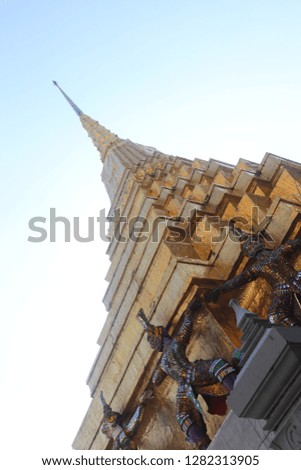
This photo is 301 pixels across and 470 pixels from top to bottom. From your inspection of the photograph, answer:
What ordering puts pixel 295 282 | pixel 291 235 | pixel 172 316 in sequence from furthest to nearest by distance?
1. pixel 172 316
2. pixel 291 235
3. pixel 295 282

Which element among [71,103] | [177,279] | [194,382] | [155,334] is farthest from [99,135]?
[194,382]

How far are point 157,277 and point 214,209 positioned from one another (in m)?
3.13

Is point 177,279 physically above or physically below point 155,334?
above

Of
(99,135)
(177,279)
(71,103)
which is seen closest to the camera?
(177,279)

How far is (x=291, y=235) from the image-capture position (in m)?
11.0

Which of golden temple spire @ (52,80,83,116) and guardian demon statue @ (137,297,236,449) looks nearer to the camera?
guardian demon statue @ (137,297,236,449)

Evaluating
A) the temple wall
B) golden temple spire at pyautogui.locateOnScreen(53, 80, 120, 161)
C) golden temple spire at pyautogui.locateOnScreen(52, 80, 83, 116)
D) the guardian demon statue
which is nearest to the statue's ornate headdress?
the guardian demon statue

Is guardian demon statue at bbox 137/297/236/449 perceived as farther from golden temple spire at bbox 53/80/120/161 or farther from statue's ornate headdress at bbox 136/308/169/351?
golden temple spire at bbox 53/80/120/161

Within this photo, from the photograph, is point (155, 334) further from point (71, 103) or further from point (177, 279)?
point (71, 103)

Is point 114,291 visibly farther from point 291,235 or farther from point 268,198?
point 291,235

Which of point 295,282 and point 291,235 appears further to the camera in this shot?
point 291,235

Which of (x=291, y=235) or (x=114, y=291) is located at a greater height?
(x=291, y=235)

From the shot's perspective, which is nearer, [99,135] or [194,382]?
[194,382]

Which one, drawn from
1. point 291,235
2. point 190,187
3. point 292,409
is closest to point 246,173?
point 190,187
